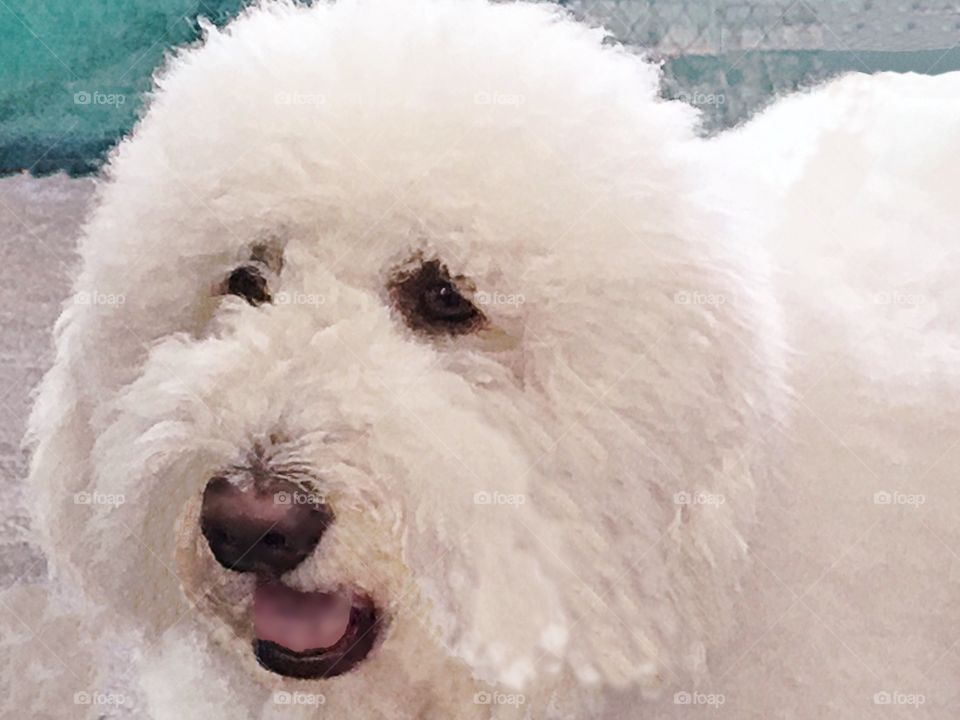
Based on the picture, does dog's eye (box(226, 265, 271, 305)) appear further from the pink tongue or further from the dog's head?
the pink tongue

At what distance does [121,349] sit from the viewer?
112 cm

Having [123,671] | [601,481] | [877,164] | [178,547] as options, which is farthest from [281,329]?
[877,164]

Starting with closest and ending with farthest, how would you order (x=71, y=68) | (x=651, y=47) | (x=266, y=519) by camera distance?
(x=266, y=519) < (x=651, y=47) < (x=71, y=68)

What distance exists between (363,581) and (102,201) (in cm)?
54

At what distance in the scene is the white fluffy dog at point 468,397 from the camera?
Result: 0.95 meters

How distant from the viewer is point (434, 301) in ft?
3.36

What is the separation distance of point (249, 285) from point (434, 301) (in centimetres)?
21

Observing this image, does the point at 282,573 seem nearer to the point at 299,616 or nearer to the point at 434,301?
the point at 299,616

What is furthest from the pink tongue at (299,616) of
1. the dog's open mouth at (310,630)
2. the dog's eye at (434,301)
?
the dog's eye at (434,301)

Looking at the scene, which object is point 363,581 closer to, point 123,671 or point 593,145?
point 593,145

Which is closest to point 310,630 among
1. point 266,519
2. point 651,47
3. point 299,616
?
point 299,616

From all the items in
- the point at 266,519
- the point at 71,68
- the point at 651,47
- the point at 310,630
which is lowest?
the point at 310,630

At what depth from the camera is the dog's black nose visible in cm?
88

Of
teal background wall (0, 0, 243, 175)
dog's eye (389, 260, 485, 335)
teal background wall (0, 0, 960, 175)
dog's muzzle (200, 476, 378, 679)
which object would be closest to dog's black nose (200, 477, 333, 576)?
dog's muzzle (200, 476, 378, 679)
